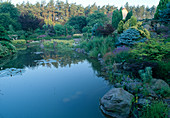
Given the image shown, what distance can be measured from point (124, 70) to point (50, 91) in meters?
3.43

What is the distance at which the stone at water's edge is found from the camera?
9.40 feet

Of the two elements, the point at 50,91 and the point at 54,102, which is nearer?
the point at 54,102

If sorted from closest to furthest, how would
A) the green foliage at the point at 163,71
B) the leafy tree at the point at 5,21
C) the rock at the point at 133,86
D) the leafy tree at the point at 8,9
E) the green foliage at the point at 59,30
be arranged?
the rock at the point at 133,86, the green foliage at the point at 163,71, the leafy tree at the point at 5,21, the green foliage at the point at 59,30, the leafy tree at the point at 8,9

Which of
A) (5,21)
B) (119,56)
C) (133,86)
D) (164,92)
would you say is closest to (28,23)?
(5,21)

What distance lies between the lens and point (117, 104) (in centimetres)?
290

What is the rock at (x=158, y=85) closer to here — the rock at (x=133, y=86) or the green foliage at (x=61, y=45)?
the rock at (x=133, y=86)

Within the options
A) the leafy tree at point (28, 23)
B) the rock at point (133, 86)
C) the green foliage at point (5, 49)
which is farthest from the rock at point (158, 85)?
the leafy tree at point (28, 23)

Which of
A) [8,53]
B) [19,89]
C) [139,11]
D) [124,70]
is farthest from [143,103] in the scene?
[139,11]

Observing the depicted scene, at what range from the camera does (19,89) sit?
4422 millimetres

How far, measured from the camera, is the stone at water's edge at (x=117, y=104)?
2.87 m

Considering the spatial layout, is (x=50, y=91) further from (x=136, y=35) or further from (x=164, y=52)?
(x=136, y=35)

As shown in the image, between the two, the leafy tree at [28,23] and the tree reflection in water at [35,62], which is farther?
the leafy tree at [28,23]

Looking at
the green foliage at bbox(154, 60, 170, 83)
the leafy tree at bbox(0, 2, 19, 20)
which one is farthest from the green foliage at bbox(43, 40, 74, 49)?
the leafy tree at bbox(0, 2, 19, 20)

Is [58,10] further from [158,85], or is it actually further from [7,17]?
[158,85]
